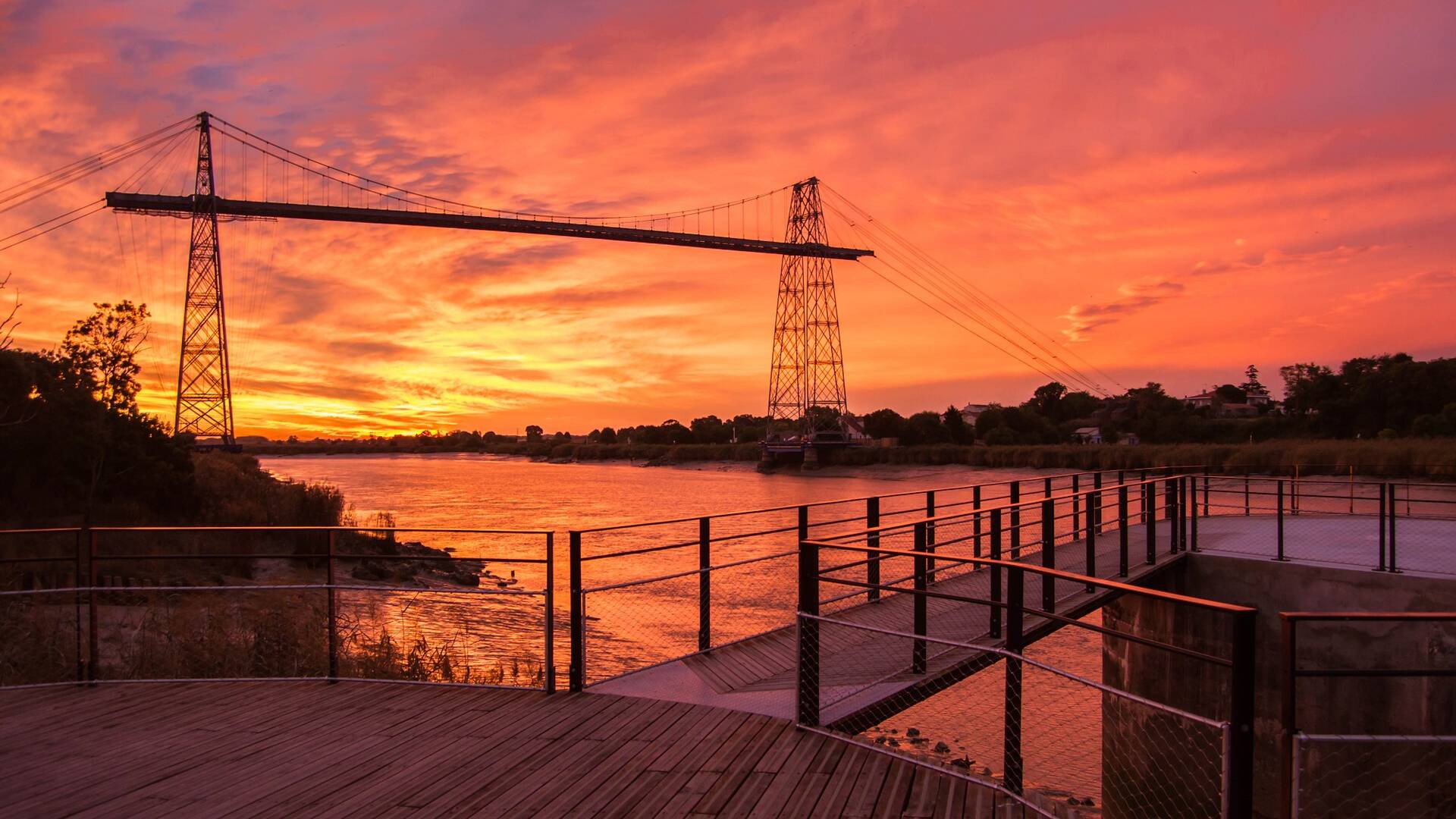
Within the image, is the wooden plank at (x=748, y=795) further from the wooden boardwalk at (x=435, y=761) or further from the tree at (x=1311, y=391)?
the tree at (x=1311, y=391)

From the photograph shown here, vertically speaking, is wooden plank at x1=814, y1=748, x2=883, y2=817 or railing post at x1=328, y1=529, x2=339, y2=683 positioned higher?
railing post at x1=328, y1=529, x2=339, y2=683

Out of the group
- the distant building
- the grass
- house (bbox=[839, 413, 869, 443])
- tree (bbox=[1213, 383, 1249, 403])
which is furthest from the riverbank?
tree (bbox=[1213, 383, 1249, 403])

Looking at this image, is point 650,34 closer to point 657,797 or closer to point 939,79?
point 939,79

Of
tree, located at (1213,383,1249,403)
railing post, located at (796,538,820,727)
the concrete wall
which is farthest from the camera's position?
tree, located at (1213,383,1249,403)

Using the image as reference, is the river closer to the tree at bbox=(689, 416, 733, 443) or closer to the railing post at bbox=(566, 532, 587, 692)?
the railing post at bbox=(566, 532, 587, 692)

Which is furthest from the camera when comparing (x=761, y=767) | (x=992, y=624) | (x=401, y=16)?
(x=401, y=16)

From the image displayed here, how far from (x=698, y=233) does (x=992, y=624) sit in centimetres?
6353

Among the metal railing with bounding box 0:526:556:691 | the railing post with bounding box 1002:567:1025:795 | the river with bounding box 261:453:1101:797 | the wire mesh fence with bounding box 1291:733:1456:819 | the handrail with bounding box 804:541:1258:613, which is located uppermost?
the handrail with bounding box 804:541:1258:613

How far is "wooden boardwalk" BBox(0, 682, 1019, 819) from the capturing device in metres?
4.04

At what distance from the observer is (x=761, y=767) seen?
4.43 metres

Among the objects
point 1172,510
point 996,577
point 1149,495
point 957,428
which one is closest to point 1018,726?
point 996,577

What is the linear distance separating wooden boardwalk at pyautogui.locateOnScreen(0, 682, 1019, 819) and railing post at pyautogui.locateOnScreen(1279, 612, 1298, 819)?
4.59 ft

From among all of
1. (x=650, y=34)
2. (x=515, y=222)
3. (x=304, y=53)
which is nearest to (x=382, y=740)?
(x=304, y=53)

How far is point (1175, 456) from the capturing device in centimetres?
4122
